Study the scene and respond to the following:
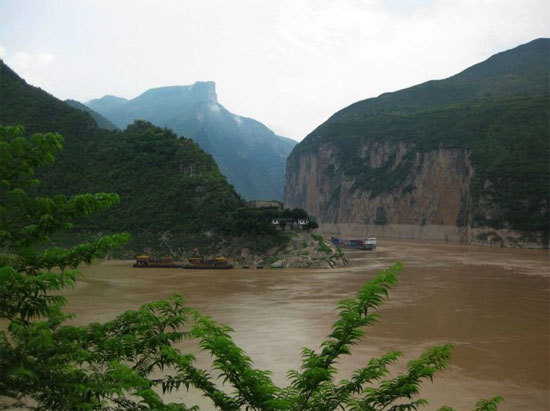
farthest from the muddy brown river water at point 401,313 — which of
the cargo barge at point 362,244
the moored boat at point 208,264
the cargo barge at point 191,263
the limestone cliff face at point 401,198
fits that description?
the limestone cliff face at point 401,198

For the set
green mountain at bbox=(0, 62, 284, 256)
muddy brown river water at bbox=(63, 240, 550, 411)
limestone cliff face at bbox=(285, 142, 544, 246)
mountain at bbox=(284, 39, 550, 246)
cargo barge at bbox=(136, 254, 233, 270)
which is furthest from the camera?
limestone cliff face at bbox=(285, 142, 544, 246)

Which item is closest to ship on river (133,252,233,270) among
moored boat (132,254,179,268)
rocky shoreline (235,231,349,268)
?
moored boat (132,254,179,268)

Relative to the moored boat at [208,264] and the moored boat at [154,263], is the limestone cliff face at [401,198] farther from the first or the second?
the moored boat at [154,263]

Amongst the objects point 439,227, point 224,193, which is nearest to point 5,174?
point 224,193

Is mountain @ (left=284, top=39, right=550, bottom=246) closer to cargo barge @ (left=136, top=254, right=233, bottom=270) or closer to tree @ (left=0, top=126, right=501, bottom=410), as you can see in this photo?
cargo barge @ (left=136, top=254, right=233, bottom=270)

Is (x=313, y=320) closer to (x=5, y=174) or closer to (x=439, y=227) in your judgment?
(x=5, y=174)

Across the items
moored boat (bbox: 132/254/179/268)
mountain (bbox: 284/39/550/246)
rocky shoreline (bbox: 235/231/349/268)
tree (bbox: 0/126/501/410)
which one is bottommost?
moored boat (bbox: 132/254/179/268)

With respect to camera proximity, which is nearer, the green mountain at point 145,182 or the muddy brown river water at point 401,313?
the muddy brown river water at point 401,313
